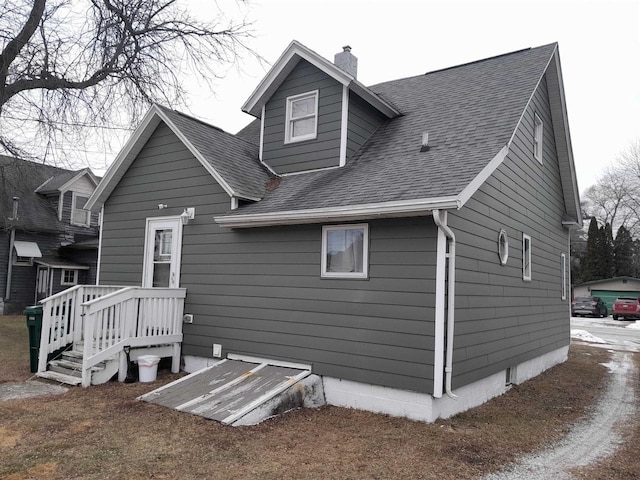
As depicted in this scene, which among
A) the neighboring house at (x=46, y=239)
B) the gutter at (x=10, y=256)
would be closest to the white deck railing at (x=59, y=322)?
the neighboring house at (x=46, y=239)

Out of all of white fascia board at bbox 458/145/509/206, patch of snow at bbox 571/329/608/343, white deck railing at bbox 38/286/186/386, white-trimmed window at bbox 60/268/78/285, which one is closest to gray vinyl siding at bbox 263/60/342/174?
white fascia board at bbox 458/145/509/206

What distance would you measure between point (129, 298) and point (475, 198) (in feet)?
18.4

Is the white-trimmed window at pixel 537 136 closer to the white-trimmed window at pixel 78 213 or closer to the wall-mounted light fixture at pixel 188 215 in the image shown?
the wall-mounted light fixture at pixel 188 215

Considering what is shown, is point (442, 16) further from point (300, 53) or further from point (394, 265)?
point (394, 265)

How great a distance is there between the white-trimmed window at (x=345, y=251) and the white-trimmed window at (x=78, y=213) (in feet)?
60.9

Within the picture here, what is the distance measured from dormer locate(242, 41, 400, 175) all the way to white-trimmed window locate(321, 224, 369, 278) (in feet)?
6.28

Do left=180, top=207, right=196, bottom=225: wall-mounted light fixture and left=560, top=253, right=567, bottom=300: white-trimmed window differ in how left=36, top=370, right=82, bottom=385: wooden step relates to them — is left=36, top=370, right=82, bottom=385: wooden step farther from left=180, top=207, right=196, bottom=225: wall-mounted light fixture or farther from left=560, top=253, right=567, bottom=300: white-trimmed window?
left=560, top=253, right=567, bottom=300: white-trimmed window

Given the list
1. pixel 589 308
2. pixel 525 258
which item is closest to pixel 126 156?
pixel 525 258

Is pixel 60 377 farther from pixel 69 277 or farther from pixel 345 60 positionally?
pixel 69 277

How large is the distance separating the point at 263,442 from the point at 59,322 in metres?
5.25

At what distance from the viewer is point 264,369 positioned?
7.19 m

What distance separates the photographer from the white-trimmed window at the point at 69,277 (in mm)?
20875

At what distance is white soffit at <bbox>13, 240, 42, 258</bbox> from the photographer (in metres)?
19.6

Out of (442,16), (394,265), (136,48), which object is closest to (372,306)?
(394,265)
